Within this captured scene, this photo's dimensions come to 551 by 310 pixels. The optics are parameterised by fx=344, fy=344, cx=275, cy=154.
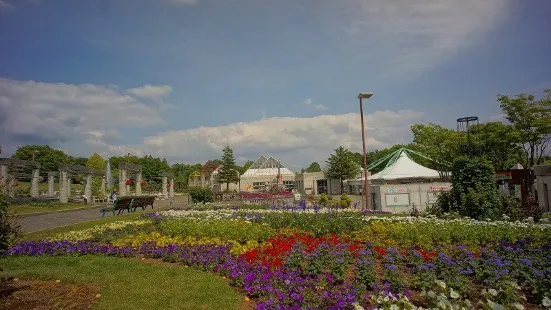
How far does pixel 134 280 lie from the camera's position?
708 centimetres

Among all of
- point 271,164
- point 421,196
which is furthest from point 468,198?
point 271,164

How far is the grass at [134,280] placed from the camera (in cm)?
583

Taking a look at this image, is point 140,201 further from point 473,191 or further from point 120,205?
point 473,191

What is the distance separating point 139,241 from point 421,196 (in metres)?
16.3

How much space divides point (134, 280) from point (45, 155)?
374ft

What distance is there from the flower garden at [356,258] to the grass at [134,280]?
20.3 inches

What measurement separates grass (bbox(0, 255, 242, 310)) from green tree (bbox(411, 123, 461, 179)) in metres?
33.6

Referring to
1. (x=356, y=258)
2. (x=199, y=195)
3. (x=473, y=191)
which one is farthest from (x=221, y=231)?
(x=199, y=195)

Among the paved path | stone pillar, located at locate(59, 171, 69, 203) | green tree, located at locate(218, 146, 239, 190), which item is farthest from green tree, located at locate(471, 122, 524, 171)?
stone pillar, located at locate(59, 171, 69, 203)

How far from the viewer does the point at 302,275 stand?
712cm

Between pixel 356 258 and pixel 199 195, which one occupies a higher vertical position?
pixel 199 195

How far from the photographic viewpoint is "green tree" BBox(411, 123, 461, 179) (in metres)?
35.9

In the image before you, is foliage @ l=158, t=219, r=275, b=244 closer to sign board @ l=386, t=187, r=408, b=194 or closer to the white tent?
sign board @ l=386, t=187, r=408, b=194

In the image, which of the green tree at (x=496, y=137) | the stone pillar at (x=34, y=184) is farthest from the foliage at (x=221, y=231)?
the stone pillar at (x=34, y=184)
